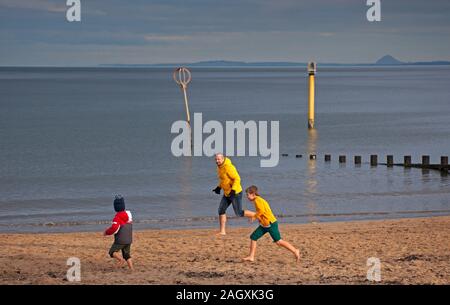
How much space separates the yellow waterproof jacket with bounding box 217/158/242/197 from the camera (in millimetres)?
18906

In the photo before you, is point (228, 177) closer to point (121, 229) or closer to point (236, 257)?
point (236, 257)

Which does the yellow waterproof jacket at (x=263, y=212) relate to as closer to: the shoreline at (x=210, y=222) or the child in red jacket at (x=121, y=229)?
the child in red jacket at (x=121, y=229)

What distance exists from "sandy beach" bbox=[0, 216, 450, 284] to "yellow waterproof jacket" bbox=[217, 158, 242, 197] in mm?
1168

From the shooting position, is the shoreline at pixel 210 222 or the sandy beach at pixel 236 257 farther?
the shoreline at pixel 210 222

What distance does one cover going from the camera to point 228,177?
1909 cm

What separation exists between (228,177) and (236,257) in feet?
7.24

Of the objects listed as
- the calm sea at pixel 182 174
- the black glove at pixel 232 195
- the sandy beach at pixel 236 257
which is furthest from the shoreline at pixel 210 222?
the black glove at pixel 232 195

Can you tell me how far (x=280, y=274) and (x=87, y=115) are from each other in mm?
78267

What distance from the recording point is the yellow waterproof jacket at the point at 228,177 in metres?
18.9

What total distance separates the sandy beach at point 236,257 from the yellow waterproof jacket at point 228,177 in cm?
117

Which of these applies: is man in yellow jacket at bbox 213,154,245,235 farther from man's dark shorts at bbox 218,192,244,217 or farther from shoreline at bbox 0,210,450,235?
shoreline at bbox 0,210,450,235

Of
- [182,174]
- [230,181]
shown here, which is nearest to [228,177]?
[230,181]

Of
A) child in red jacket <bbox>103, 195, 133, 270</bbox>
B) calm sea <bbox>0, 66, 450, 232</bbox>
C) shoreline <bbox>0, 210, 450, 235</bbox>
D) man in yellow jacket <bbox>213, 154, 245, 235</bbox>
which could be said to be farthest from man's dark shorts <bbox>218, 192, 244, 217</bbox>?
calm sea <bbox>0, 66, 450, 232</bbox>

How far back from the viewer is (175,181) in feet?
129
